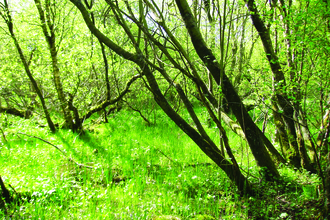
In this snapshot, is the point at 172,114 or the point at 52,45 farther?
the point at 52,45

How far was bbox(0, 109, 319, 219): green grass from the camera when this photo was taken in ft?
9.04

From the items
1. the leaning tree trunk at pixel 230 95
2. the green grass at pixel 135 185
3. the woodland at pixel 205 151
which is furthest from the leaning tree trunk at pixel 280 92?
the leaning tree trunk at pixel 230 95

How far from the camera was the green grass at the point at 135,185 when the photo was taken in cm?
275

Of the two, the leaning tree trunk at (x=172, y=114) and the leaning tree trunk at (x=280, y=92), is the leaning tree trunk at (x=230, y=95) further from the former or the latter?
the leaning tree trunk at (x=280, y=92)

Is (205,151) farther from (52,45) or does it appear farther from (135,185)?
(52,45)

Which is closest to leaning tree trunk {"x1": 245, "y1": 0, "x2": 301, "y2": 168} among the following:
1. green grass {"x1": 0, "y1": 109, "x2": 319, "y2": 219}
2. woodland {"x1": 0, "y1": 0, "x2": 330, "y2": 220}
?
woodland {"x1": 0, "y1": 0, "x2": 330, "y2": 220}

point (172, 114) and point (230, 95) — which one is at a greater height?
point (230, 95)

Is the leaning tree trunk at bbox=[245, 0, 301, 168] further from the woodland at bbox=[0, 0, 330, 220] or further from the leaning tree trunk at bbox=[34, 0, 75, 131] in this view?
the leaning tree trunk at bbox=[34, 0, 75, 131]

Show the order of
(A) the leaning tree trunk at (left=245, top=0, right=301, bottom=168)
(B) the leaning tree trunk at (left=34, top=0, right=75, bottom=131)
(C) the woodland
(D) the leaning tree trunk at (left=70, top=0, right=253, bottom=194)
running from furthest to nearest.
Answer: (B) the leaning tree trunk at (left=34, top=0, right=75, bottom=131) → (A) the leaning tree trunk at (left=245, top=0, right=301, bottom=168) → (D) the leaning tree trunk at (left=70, top=0, right=253, bottom=194) → (C) the woodland

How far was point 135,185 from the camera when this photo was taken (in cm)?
361

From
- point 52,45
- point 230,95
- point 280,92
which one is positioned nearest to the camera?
point 230,95

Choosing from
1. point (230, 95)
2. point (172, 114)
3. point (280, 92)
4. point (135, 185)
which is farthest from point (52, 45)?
point (280, 92)

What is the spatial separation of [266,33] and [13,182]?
16.2ft

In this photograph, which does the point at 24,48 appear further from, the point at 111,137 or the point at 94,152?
the point at 94,152
